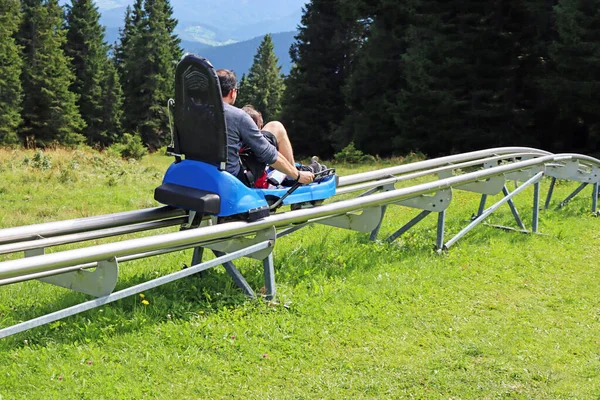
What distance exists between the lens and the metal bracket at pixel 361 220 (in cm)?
616

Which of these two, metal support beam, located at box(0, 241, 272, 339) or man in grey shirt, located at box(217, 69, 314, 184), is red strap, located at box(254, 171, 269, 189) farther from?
metal support beam, located at box(0, 241, 272, 339)

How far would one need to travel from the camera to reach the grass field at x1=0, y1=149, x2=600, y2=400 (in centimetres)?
398

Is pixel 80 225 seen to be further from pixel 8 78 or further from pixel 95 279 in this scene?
pixel 8 78

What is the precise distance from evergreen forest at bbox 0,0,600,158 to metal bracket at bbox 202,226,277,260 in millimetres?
19305

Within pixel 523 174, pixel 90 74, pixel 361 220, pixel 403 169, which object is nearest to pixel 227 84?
pixel 361 220

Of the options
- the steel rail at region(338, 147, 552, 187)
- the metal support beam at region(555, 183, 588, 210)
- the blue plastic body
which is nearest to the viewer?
the blue plastic body

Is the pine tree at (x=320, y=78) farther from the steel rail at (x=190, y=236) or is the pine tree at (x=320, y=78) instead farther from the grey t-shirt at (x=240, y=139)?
the grey t-shirt at (x=240, y=139)

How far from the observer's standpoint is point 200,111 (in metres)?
4.79

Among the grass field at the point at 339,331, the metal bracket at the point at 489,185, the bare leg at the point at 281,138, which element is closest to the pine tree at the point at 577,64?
the metal bracket at the point at 489,185

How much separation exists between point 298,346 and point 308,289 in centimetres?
113

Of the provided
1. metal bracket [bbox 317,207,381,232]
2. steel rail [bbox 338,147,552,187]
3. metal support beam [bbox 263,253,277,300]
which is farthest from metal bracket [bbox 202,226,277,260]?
steel rail [bbox 338,147,552,187]

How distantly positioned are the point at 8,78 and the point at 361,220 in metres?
41.0

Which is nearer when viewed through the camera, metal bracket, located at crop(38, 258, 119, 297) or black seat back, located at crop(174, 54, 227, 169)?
metal bracket, located at crop(38, 258, 119, 297)

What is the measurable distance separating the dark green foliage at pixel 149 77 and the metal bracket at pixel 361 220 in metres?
46.5
